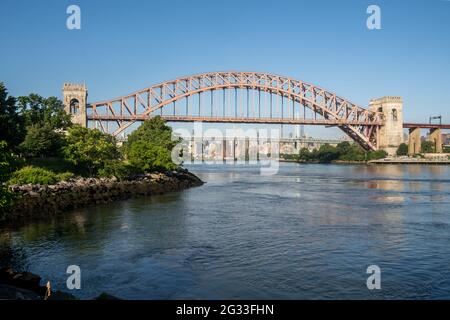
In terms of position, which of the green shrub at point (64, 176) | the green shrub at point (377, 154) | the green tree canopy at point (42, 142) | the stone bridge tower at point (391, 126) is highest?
the stone bridge tower at point (391, 126)

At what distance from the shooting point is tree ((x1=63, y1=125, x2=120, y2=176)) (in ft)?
98.4

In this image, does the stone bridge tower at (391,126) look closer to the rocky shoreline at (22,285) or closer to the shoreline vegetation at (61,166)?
the shoreline vegetation at (61,166)

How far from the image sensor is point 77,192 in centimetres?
2439

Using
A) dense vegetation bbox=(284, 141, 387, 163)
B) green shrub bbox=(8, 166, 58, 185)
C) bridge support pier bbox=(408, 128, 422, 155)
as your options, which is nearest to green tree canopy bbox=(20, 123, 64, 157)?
green shrub bbox=(8, 166, 58, 185)

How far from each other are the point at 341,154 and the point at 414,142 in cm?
1906

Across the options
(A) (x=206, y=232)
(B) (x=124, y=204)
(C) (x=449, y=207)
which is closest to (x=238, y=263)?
Result: (A) (x=206, y=232)

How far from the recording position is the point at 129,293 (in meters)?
9.27

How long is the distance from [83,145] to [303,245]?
68.3 feet

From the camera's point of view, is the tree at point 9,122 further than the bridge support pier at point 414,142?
No

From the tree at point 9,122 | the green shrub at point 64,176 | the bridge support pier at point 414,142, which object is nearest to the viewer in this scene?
the tree at point 9,122

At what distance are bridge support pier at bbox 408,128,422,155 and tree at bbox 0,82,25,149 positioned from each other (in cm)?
8894

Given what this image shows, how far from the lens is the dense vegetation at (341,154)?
95706 mm

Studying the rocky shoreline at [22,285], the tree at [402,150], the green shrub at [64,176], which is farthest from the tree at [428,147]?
the rocky shoreline at [22,285]

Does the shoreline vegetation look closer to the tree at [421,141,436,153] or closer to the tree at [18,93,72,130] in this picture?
the tree at [18,93,72,130]
